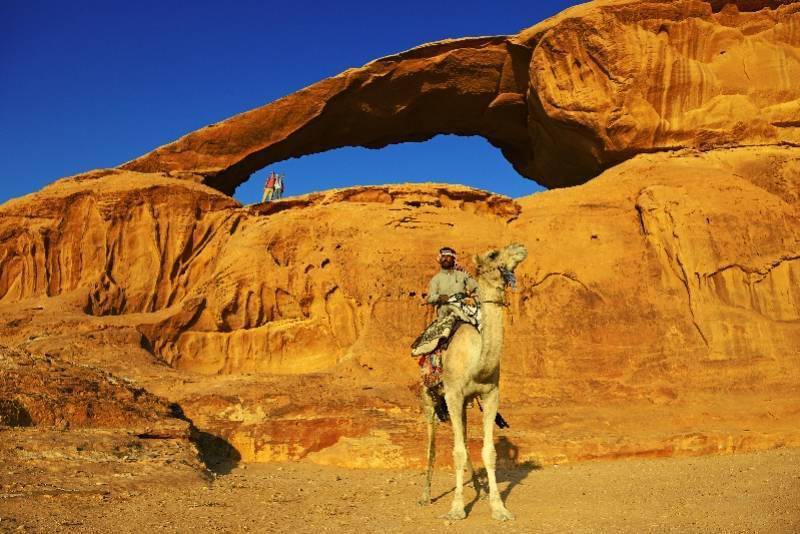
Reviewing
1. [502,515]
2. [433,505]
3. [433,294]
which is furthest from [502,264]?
[433,505]

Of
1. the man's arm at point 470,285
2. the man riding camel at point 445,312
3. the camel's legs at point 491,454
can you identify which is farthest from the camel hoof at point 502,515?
the man's arm at point 470,285

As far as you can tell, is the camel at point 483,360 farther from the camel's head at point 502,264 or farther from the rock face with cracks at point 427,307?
the rock face with cracks at point 427,307

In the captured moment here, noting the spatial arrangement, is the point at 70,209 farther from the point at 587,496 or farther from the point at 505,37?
the point at 587,496

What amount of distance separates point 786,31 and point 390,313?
528 inches

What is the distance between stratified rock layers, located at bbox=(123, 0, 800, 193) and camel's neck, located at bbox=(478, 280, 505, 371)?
1275 centimetres

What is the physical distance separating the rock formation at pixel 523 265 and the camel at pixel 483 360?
393 cm

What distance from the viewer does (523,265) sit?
17.1 meters

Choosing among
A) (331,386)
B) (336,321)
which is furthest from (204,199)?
(331,386)

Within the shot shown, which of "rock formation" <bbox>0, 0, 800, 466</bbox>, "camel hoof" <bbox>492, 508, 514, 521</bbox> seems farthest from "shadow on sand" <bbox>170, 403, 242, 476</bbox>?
"camel hoof" <bbox>492, 508, 514, 521</bbox>

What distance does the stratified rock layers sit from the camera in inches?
767

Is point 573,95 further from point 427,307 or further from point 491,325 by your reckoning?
point 491,325

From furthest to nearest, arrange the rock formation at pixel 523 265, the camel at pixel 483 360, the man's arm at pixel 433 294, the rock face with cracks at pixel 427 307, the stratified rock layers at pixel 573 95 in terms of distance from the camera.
A: the stratified rock layers at pixel 573 95 → the rock formation at pixel 523 265 → the rock face with cracks at pixel 427 307 → the man's arm at pixel 433 294 → the camel at pixel 483 360

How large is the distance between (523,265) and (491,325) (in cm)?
886

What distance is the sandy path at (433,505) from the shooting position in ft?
23.6
